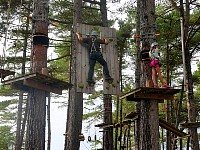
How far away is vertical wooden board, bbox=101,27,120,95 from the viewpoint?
834 cm

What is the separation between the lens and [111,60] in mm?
8555

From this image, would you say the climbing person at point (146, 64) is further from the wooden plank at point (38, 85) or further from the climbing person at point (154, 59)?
the wooden plank at point (38, 85)

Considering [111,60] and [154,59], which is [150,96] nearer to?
[154,59]

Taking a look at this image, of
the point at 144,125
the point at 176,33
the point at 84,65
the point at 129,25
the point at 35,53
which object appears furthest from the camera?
the point at 129,25

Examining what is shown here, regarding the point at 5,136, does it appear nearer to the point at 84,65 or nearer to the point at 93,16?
the point at 93,16

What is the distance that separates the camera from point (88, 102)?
18516 millimetres

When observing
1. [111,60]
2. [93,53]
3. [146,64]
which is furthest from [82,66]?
[146,64]

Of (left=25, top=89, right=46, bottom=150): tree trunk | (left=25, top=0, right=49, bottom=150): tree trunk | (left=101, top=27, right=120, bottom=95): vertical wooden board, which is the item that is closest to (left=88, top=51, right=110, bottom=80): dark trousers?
(left=101, top=27, right=120, bottom=95): vertical wooden board

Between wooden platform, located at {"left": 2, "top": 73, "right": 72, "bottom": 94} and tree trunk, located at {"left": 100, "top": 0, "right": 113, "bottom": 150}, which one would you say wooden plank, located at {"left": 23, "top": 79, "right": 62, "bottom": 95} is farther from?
tree trunk, located at {"left": 100, "top": 0, "right": 113, "bottom": 150}

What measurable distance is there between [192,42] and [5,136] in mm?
13099

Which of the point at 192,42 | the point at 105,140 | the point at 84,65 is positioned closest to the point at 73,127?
the point at 105,140

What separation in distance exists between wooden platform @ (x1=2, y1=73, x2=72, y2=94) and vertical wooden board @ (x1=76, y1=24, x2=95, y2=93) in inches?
34.6

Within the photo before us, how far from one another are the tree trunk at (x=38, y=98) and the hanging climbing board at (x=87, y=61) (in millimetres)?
1120

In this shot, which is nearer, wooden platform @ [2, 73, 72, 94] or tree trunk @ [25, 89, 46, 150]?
wooden platform @ [2, 73, 72, 94]
